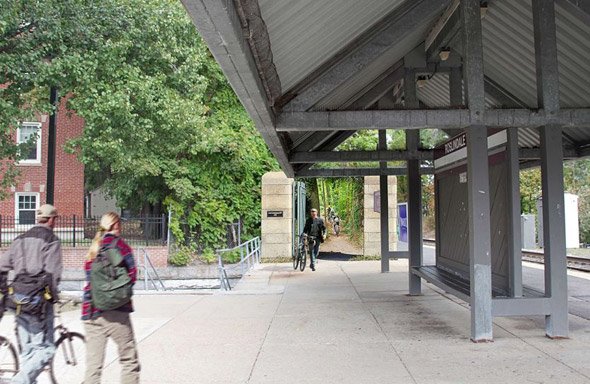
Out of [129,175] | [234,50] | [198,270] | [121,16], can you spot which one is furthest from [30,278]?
[129,175]

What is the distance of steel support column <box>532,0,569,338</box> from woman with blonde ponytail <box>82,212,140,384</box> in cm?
523

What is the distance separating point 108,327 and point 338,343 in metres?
3.42

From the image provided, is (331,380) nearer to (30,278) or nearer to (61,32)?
(30,278)

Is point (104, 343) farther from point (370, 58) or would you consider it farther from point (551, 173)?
point (551, 173)

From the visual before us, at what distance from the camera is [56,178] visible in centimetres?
2631

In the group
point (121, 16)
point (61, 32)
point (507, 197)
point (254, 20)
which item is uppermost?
point (121, 16)

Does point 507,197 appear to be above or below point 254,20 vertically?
below

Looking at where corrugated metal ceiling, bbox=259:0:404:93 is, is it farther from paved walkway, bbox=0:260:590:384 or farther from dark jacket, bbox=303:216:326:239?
dark jacket, bbox=303:216:326:239

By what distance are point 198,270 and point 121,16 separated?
11047mm

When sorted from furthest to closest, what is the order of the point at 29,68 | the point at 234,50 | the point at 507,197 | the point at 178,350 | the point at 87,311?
the point at 29,68
the point at 507,197
the point at 178,350
the point at 87,311
the point at 234,50

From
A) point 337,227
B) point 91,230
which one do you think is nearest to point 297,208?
point 337,227

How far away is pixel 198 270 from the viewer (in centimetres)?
2159

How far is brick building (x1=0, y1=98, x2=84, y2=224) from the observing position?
25969 millimetres

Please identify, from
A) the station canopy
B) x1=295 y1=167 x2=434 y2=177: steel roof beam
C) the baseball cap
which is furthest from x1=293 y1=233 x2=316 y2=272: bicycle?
the baseball cap
